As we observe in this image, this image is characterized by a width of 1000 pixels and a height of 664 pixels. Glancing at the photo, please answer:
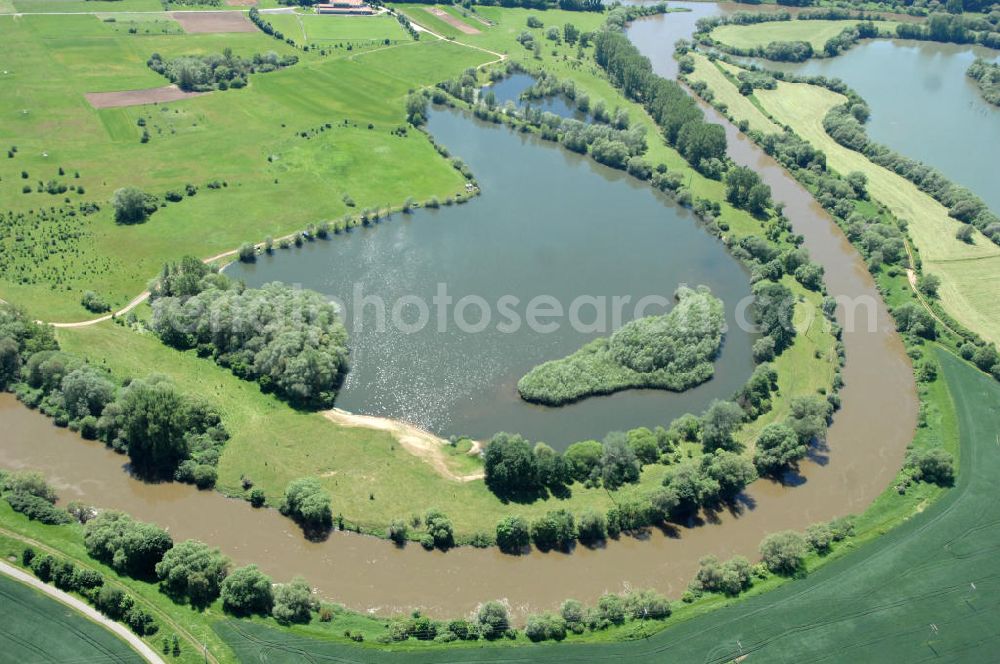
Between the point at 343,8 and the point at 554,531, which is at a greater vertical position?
the point at 343,8

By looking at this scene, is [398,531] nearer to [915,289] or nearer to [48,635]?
[48,635]

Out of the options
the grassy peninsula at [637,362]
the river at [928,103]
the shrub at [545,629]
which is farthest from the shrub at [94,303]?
the river at [928,103]

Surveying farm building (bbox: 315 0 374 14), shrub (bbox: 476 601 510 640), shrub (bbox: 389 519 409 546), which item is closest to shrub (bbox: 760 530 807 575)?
shrub (bbox: 476 601 510 640)

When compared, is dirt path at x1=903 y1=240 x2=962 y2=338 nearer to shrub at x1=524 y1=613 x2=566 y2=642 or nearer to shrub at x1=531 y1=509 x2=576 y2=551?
shrub at x1=531 y1=509 x2=576 y2=551

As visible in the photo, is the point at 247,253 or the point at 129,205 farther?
the point at 129,205

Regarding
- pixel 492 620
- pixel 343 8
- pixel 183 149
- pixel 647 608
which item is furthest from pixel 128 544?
pixel 343 8

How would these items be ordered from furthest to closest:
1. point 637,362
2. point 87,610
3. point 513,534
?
1. point 637,362
2. point 513,534
3. point 87,610
